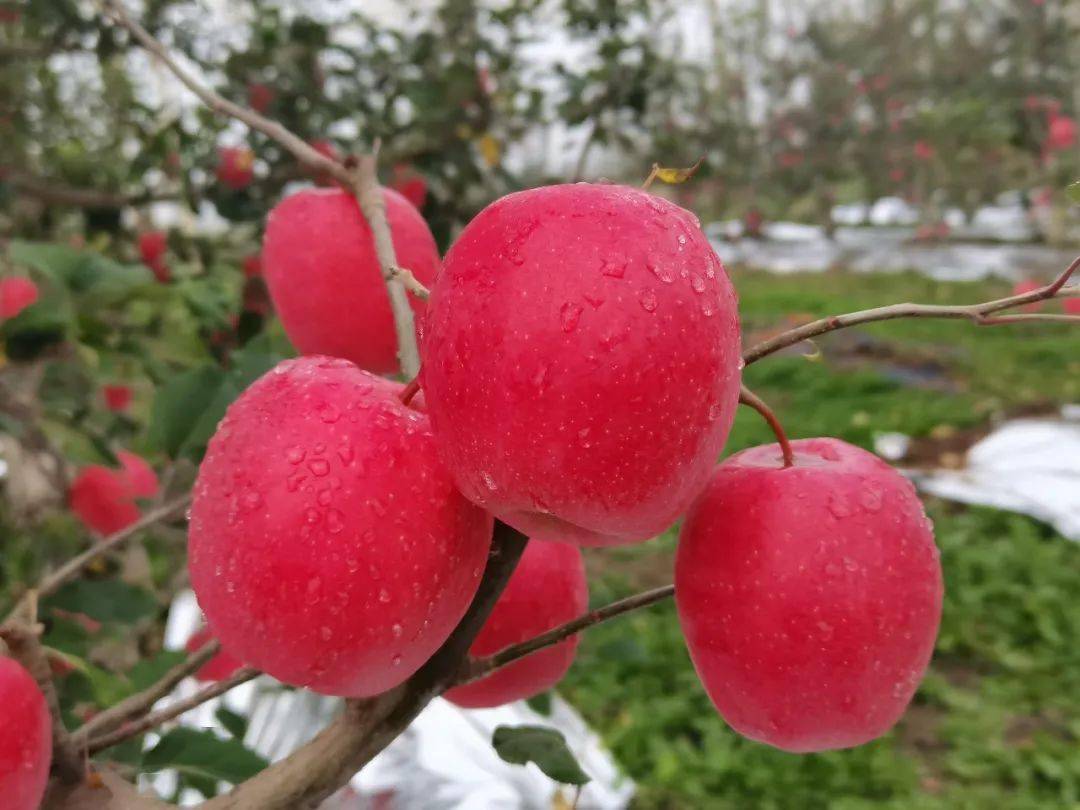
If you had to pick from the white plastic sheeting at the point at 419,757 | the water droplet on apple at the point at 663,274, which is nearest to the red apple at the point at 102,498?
the white plastic sheeting at the point at 419,757

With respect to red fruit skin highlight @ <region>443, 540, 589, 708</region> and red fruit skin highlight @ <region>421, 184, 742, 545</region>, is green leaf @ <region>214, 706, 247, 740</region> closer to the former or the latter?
red fruit skin highlight @ <region>443, 540, 589, 708</region>

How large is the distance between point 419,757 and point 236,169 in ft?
3.29

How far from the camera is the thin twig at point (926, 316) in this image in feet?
1.25

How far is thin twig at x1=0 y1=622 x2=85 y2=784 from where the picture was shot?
41 centimetres

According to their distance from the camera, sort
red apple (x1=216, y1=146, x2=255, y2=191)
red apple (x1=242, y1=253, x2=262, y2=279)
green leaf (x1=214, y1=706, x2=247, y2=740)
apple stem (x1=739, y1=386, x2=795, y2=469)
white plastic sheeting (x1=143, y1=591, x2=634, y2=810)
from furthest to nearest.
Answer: red apple (x1=216, y1=146, x2=255, y2=191) < red apple (x1=242, y1=253, x2=262, y2=279) < white plastic sheeting (x1=143, y1=591, x2=634, y2=810) < green leaf (x1=214, y1=706, x2=247, y2=740) < apple stem (x1=739, y1=386, x2=795, y2=469)

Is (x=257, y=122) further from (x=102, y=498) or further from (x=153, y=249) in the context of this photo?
(x=153, y=249)

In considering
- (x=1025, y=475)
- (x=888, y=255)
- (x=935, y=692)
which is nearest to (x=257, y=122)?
(x=935, y=692)

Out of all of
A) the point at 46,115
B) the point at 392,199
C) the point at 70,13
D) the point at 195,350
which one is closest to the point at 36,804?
the point at 392,199

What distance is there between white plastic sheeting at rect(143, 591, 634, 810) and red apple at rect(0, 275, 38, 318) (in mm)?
483

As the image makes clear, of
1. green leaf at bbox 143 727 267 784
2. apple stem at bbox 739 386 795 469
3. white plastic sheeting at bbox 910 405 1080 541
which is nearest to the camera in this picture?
apple stem at bbox 739 386 795 469

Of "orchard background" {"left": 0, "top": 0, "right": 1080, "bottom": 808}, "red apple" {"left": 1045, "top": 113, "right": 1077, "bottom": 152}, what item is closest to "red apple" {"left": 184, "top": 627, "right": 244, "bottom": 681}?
"orchard background" {"left": 0, "top": 0, "right": 1080, "bottom": 808}

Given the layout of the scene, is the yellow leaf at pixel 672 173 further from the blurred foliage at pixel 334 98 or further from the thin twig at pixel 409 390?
the blurred foliage at pixel 334 98

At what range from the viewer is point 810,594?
450mm

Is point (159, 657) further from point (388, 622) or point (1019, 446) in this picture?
point (1019, 446)
